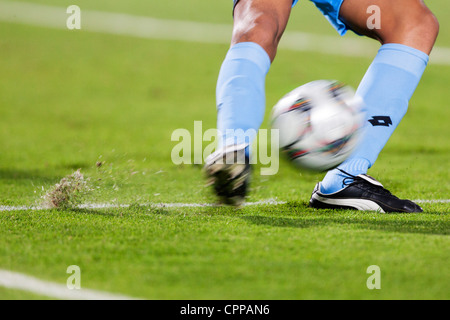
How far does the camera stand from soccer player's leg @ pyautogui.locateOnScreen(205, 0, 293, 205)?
2650mm

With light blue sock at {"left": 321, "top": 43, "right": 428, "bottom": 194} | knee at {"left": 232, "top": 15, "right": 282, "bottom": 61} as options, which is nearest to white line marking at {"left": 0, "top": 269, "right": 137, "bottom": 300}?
knee at {"left": 232, "top": 15, "right": 282, "bottom": 61}

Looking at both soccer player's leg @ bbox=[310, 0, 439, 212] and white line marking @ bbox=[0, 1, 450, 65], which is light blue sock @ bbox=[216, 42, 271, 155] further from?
white line marking @ bbox=[0, 1, 450, 65]

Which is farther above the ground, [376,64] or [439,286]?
[376,64]

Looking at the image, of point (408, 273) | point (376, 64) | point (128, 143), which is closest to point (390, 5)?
point (376, 64)

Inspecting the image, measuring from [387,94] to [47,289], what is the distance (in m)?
2.00

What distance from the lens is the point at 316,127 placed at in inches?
116

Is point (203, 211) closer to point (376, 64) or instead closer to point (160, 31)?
point (376, 64)

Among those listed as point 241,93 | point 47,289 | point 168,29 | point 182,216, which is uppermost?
point 168,29

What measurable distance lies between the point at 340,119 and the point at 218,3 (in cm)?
1554

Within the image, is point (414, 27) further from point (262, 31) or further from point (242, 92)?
point (242, 92)

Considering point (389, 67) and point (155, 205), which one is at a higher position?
point (389, 67)

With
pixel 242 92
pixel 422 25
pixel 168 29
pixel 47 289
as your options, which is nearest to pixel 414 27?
pixel 422 25

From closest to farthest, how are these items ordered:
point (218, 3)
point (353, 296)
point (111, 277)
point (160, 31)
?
1. point (353, 296)
2. point (111, 277)
3. point (160, 31)
4. point (218, 3)

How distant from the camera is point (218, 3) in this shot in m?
18.0
